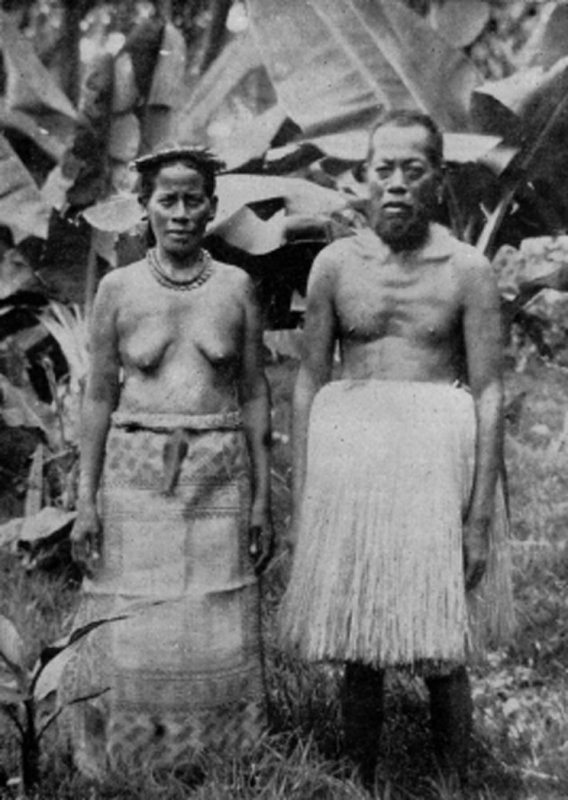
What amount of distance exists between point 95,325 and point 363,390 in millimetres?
758

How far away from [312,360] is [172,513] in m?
0.55

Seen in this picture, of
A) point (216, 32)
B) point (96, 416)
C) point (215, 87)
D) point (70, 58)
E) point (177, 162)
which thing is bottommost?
point (96, 416)

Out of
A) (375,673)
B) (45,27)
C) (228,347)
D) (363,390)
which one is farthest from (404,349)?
(45,27)

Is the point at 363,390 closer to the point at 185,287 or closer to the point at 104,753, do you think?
the point at 185,287

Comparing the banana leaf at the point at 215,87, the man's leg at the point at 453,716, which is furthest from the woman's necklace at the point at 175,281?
the banana leaf at the point at 215,87

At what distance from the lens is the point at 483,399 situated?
2902 mm

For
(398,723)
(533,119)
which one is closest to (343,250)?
(398,723)

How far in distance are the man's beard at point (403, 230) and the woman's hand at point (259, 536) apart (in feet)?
2.64

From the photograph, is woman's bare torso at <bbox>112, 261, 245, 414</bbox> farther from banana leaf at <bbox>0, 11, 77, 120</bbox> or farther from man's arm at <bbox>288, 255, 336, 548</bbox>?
banana leaf at <bbox>0, 11, 77, 120</bbox>

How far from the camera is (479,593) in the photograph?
295 centimetres

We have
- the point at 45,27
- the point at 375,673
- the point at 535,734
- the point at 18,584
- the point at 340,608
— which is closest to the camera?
the point at 340,608

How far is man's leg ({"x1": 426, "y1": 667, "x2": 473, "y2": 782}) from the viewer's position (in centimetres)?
296

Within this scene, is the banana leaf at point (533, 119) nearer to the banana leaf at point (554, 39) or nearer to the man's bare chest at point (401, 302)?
the banana leaf at point (554, 39)

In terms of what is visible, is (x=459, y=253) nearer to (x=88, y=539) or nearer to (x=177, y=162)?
(x=177, y=162)
